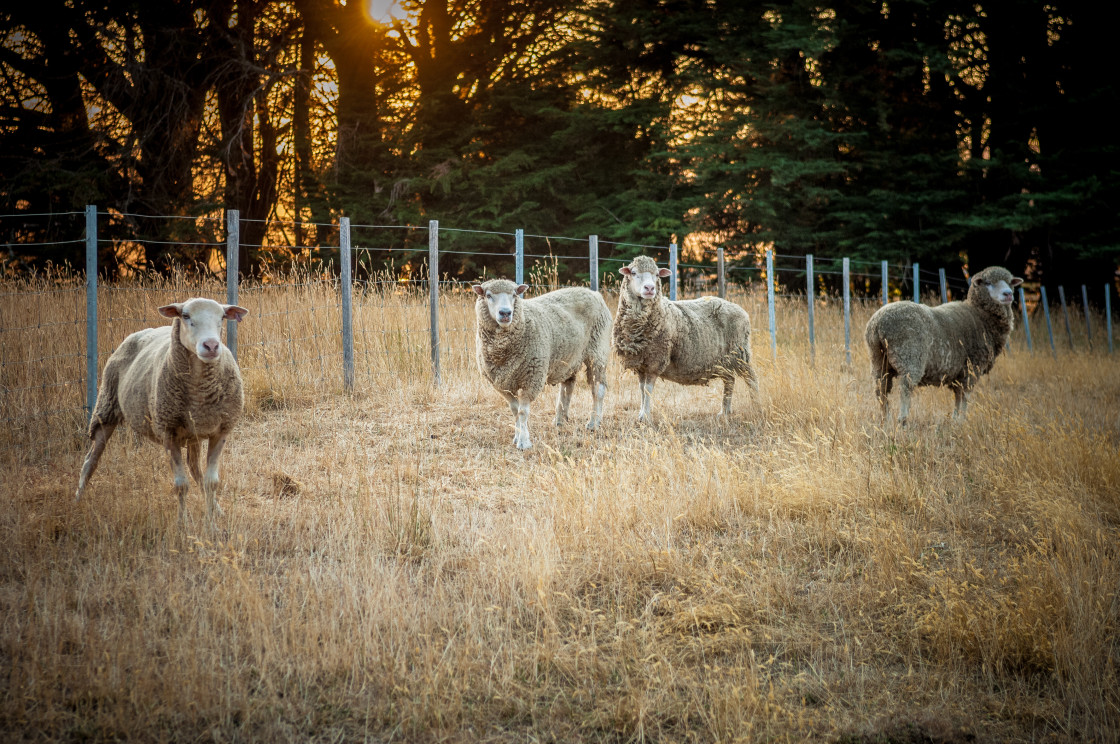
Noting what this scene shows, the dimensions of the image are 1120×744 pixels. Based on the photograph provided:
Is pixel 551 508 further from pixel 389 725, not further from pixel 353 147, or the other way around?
pixel 353 147

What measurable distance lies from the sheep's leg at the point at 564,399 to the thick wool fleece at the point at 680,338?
658 millimetres

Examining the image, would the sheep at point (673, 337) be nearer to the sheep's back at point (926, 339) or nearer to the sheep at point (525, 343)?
the sheep at point (525, 343)

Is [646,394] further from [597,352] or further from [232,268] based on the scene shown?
[232,268]

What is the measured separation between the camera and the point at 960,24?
17.4m

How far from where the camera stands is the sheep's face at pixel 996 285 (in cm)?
766

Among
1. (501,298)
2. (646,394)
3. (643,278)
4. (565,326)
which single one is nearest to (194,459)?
(501,298)

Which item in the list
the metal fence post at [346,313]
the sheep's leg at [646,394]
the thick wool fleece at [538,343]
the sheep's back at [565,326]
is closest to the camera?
the thick wool fleece at [538,343]

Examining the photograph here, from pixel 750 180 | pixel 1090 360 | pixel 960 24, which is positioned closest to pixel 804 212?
pixel 750 180

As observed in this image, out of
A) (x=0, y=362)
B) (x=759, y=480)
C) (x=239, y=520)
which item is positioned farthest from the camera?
(x=0, y=362)

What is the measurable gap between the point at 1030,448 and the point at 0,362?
9578 millimetres

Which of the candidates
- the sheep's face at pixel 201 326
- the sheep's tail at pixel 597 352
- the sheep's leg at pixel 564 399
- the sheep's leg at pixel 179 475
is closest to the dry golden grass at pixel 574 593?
the sheep's leg at pixel 179 475

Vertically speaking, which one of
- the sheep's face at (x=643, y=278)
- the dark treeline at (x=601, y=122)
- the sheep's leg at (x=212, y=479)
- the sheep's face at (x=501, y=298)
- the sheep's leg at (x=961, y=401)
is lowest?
the sheep's leg at (x=212, y=479)

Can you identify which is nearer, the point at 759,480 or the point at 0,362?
the point at 759,480

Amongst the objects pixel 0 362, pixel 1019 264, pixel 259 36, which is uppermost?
pixel 259 36
